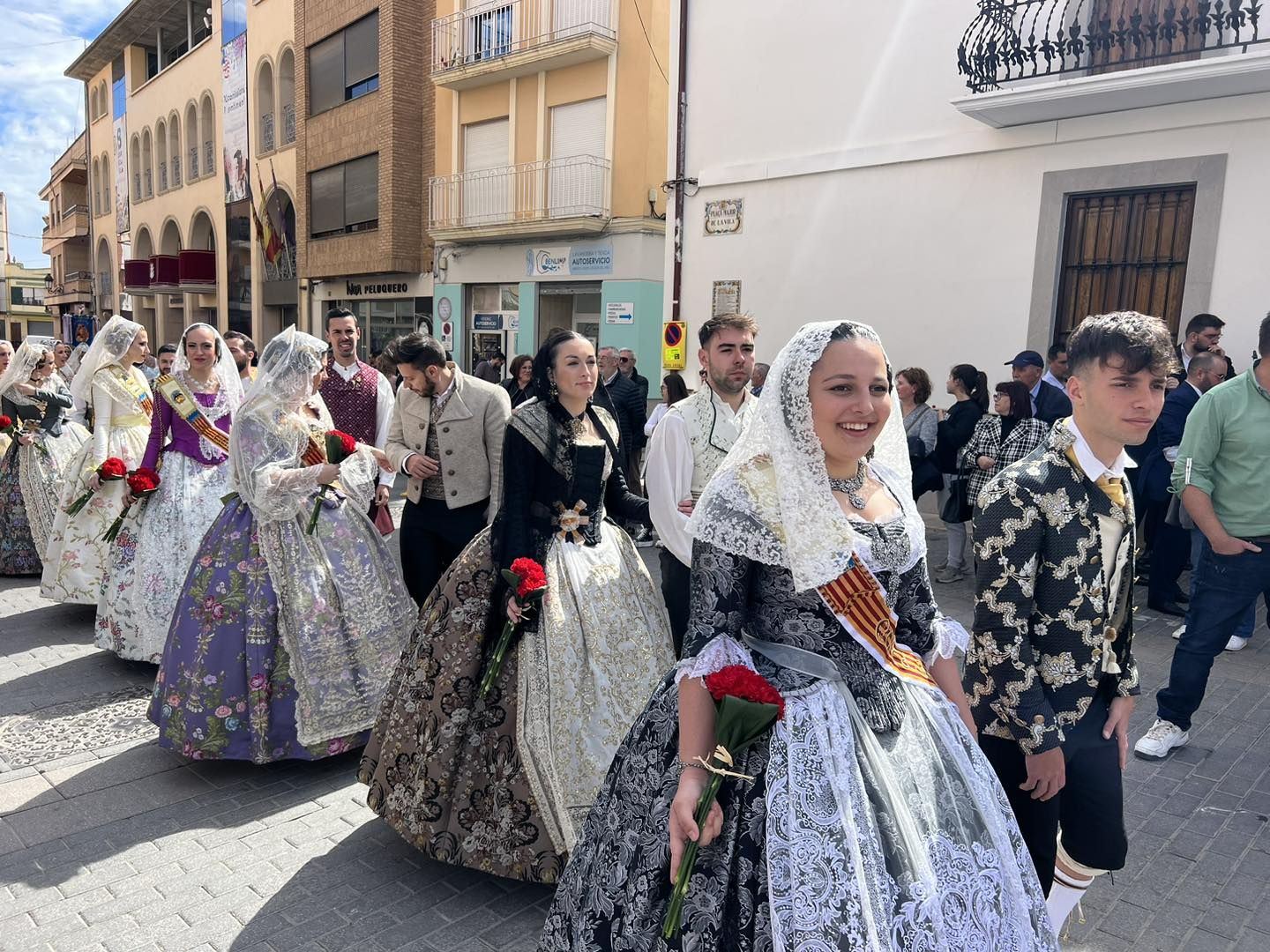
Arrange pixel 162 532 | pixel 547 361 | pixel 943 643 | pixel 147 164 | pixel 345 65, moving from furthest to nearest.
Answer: pixel 147 164
pixel 345 65
pixel 162 532
pixel 547 361
pixel 943 643

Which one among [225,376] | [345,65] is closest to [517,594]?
[225,376]

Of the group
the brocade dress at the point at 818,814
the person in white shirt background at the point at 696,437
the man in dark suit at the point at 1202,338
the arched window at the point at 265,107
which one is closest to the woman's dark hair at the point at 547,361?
the person in white shirt background at the point at 696,437

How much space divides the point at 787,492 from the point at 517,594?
4.70ft

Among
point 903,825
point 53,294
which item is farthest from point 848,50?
point 53,294

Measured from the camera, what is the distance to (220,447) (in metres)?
5.36

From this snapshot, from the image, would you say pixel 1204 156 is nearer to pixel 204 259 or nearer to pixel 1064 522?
pixel 1064 522

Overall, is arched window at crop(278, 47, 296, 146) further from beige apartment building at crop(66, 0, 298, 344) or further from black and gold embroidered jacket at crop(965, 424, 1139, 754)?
black and gold embroidered jacket at crop(965, 424, 1139, 754)

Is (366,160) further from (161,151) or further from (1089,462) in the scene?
(1089,462)

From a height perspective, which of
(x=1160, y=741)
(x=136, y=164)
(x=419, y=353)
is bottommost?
(x=1160, y=741)

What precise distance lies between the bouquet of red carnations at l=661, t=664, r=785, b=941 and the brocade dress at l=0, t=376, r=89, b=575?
23.3ft

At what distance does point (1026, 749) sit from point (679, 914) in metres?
1.06

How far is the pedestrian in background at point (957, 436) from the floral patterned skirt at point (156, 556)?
5.52 m

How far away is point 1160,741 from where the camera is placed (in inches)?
167

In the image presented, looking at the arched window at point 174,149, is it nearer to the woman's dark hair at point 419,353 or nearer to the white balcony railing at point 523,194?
the white balcony railing at point 523,194
